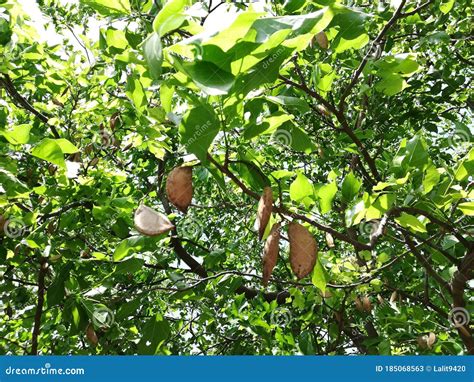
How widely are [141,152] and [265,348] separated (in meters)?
1.86

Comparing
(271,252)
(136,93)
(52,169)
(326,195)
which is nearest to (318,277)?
(326,195)

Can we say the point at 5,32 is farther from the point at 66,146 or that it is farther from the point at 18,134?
the point at 66,146

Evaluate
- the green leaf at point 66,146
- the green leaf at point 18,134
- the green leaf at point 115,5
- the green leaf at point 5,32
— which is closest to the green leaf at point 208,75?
the green leaf at point 115,5

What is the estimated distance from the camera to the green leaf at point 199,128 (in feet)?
3.32

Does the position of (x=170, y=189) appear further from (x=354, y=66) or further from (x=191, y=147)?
(x=354, y=66)

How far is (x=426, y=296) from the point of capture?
9.41ft

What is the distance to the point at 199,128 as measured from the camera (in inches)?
40.9

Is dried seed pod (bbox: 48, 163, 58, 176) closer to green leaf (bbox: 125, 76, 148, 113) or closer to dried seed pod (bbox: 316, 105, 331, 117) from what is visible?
dried seed pod (bbox: 316, 105, 331, 117)

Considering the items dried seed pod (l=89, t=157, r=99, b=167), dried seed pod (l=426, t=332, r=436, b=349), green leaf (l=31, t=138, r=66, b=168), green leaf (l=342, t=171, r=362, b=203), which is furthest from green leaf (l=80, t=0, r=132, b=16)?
dried seed pod (l=426, t=332, r=436, b=349)

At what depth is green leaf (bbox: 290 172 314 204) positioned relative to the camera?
158 centimetres

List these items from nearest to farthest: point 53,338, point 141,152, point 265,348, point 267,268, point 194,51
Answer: point 194,51 < point 267,268 < point 265,348 < point 53,338 < point 141,152

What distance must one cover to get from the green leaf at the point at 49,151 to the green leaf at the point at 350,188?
2.69 feet

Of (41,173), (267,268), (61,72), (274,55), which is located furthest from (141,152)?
(274,55)

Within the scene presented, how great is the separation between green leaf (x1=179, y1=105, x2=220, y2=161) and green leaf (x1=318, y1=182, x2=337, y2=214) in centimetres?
64
